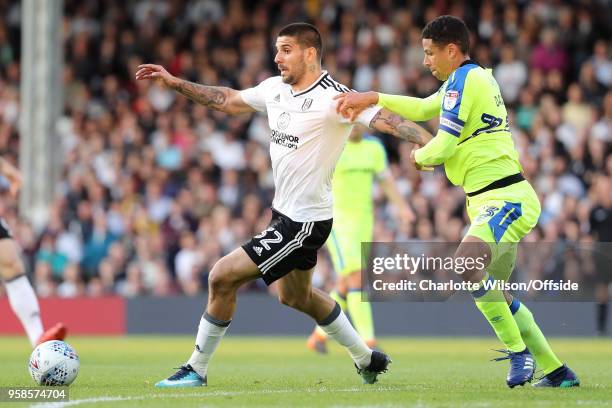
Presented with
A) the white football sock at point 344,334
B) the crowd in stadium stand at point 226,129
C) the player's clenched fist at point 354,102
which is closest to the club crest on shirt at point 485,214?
the player's clenched fist at point 354,102

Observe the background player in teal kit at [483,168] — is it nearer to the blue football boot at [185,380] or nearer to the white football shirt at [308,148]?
the white football shirt at [308,148]

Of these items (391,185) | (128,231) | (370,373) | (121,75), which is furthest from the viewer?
(121,75)

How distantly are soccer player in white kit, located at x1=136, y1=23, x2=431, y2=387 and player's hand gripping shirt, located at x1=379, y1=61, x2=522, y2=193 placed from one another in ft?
0.67

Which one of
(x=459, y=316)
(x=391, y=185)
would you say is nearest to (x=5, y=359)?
(x=391, y=185)

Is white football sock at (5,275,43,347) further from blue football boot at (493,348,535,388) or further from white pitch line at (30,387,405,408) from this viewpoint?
blue football boot at (493,348,535,388)

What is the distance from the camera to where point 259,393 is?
8.57m

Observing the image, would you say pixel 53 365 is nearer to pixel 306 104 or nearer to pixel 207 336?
pixel 207 336

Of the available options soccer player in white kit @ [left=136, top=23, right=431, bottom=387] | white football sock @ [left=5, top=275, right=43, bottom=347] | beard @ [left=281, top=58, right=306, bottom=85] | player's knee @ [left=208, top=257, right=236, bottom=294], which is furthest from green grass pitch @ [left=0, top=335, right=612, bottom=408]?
beard @ [left=281, top=58, right=306, bottom=85]

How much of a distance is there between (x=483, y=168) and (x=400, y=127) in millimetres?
668

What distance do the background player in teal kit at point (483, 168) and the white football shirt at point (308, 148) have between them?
0.82 ft

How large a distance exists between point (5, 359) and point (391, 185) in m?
4.68

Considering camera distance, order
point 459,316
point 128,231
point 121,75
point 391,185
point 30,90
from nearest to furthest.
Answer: point 391,185 → point 459,316 → point 128,231 → point 30,90 → point 121,75

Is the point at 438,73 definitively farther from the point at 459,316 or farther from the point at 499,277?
the point at 459,316

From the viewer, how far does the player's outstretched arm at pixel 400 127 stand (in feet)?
27.8
